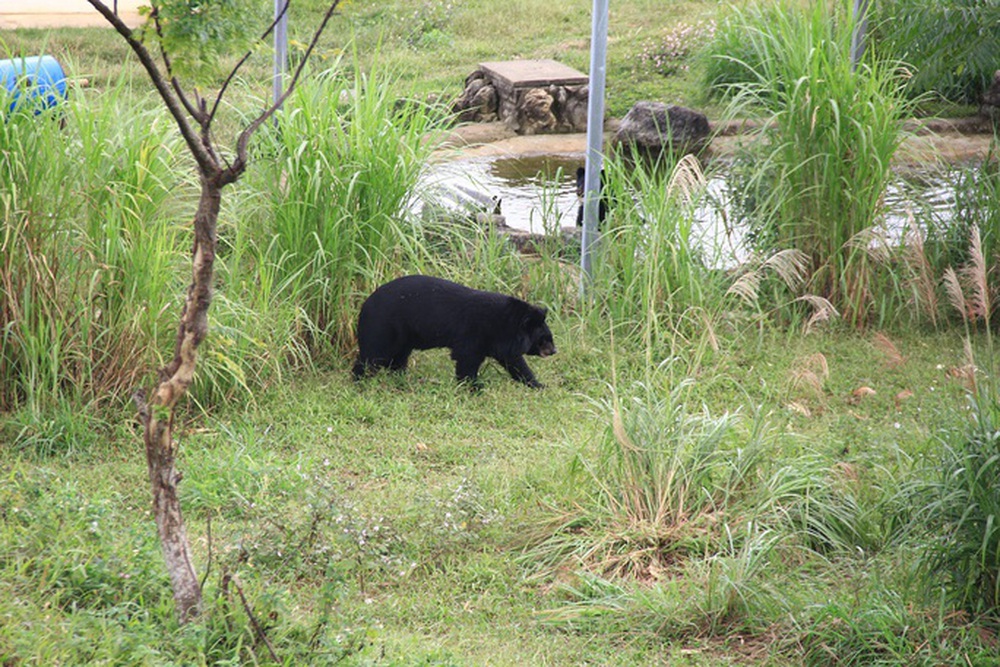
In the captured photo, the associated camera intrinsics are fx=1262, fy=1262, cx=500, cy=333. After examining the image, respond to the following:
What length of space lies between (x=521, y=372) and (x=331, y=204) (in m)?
1.31

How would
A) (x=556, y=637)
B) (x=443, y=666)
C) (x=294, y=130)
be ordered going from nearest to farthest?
(x=443, y=666) → (x=556, y=637) → (x=294, y=130)

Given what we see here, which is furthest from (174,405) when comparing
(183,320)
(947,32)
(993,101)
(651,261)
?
(993,101)

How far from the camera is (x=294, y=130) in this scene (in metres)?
6.64

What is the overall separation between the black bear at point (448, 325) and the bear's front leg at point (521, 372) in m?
0.03

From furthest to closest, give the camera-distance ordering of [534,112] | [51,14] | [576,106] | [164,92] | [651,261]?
1. [51,14]
2. [576,106]
3. [534,112]
4. [651,261]
5. [164,92]

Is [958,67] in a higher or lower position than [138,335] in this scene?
higher

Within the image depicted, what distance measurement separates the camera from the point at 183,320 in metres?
3.49

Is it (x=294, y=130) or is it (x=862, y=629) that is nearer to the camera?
(x=862, y=629)

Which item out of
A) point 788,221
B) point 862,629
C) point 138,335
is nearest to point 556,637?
point 862,629

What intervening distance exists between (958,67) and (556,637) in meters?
4.41

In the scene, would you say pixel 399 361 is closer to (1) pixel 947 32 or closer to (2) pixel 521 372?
(2) pixel 521 372

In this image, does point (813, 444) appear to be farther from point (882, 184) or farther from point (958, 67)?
A: point (958, 67)

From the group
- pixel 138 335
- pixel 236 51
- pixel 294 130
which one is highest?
pixel 236 51

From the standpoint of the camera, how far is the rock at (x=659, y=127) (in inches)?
470
